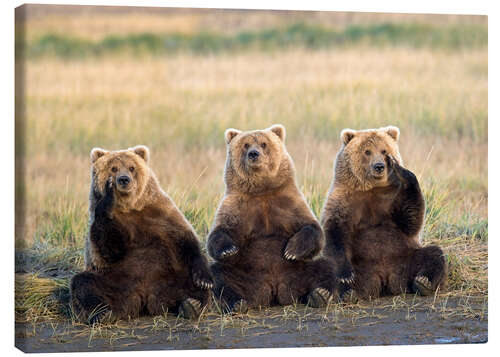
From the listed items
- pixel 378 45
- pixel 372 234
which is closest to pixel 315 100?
pixel 378 45

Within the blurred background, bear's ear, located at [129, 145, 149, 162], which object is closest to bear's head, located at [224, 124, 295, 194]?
the blurred background

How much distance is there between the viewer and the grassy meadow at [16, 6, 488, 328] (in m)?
8.62

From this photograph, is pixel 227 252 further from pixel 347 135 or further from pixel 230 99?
pixel 230 99

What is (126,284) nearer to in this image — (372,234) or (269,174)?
(269,174)

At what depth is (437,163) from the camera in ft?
31.7

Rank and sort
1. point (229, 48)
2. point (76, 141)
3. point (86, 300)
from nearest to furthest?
point (86, 300), point (76, 141), point (229, 48)

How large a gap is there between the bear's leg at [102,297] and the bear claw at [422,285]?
92.5 inches

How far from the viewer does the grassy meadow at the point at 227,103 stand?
862cm

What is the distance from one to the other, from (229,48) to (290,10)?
659mm

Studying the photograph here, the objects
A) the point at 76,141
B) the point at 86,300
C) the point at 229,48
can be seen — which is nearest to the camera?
the point at 86,300

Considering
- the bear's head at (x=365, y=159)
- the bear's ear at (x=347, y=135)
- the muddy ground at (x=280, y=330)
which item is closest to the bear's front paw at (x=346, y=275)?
the muddy ground at (x=280, y=330)

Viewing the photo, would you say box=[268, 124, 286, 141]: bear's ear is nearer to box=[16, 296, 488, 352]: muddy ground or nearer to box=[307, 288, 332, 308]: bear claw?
box=[307, 288, 332, 308]: bear claw

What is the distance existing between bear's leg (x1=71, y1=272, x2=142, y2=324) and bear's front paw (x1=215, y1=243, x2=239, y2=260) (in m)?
0.74

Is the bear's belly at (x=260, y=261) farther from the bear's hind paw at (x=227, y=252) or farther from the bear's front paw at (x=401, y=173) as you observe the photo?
the bear's front paw at (x=401, y=173)
